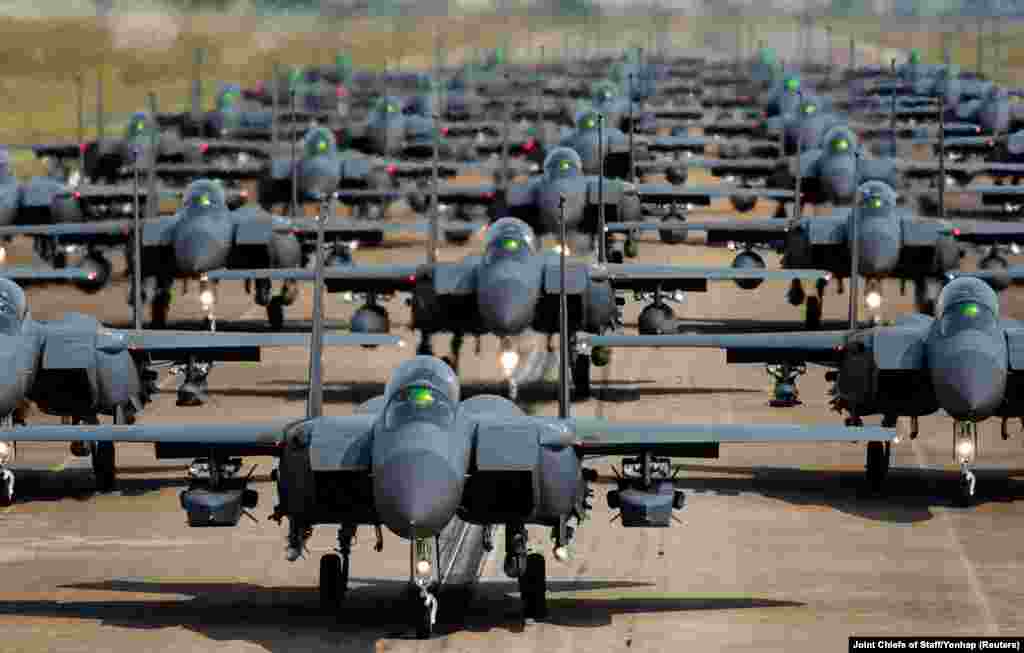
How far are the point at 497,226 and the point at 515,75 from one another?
128127 mm

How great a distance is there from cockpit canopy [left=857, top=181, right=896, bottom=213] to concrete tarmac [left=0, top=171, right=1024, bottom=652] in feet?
34.6

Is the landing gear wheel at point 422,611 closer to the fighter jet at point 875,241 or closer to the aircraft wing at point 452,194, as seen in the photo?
the fighter jet at point 875,241

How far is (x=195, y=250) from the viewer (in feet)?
210

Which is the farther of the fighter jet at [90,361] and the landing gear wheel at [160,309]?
the landing gear wheel at [160,309]

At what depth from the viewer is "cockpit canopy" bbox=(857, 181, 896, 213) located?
2507 inches

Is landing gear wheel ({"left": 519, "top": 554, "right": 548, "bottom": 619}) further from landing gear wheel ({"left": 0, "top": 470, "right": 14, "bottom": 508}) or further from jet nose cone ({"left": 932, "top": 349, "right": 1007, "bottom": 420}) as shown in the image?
landing gear wheel ({"left": 0, "top": 470, "right": 14, "bottom": 508})

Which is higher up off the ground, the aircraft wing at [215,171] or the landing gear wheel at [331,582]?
the aircraft wing at [215,171]

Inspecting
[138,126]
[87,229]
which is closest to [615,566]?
[87,229]

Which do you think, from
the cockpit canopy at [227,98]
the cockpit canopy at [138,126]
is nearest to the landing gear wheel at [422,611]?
the cockpit canopy at [138,126]

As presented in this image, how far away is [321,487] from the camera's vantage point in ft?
108

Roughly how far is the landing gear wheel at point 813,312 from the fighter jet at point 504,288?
7.33 metres

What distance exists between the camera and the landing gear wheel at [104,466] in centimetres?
4497

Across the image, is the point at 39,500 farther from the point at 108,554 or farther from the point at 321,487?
the point at 321,487

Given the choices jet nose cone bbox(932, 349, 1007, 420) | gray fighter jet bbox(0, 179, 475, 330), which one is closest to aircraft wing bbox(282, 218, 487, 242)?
gray fighter jet bbox(0, 179, 475, 330)
